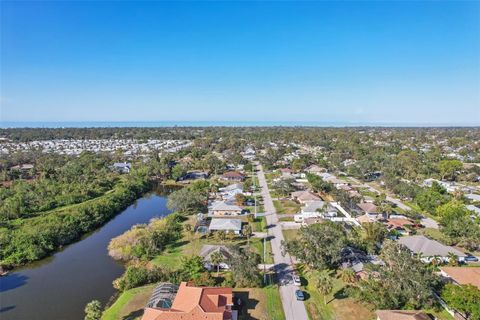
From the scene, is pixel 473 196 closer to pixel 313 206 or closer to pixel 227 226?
pixel 313 206

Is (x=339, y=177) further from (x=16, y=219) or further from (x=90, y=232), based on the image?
(x=16, y=219)

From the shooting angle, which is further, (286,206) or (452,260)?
(286,206)

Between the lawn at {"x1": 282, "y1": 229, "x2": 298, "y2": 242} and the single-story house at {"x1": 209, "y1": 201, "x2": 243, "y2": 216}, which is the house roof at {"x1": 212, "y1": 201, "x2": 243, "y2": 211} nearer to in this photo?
the single-story house at {"x1": 209, "y1": 201, "x2": 243, "y2": 216}

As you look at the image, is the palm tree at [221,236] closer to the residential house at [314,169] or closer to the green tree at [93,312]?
the green tree at [93,312]

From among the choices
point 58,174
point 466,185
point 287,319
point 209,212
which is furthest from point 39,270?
point 466,185

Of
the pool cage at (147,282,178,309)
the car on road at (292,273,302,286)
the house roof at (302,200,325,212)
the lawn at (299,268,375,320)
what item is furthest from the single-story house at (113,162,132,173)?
the lawn at (299,268,375,320)

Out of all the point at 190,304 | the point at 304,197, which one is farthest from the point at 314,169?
the point at 190,304
